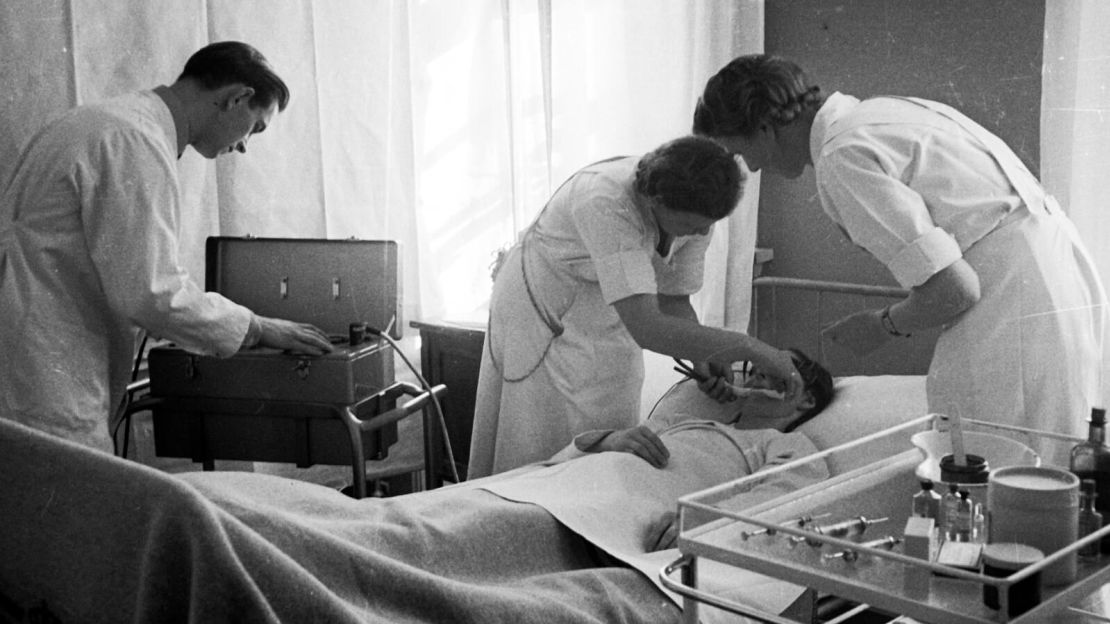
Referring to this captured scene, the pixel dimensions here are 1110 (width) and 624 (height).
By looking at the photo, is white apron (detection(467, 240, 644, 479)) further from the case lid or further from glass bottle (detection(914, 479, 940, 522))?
glass bottle (detection(914, 479, 940, 522))

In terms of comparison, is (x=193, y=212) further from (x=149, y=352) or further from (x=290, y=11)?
(x=290, y=11)

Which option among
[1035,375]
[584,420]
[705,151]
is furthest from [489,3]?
[1035,375]

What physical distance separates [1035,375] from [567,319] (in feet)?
2.36

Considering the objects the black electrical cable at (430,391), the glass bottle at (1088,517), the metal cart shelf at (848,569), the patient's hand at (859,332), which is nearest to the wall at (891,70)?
the patient's hand at (859,332)

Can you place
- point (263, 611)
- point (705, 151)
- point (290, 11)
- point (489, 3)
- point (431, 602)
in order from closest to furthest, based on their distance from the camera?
point (263, 611)
point (431, 602)
point (705, 151)
point (290, 11)
point (489, 3)

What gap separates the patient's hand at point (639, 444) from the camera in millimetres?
1680

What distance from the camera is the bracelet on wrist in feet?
5.06

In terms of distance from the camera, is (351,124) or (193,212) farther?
(351,124)

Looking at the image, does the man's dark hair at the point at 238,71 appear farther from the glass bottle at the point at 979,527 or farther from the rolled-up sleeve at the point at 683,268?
the glass bottle at the point at 979,527

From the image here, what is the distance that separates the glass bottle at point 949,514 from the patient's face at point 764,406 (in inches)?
23.0

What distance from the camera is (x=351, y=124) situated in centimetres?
185

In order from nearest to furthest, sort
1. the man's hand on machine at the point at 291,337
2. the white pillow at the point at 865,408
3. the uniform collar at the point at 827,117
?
the uniform collar at the point at 827,117
the white pillow at the point at 865,408
the man's hand on machine at the point at 291,337

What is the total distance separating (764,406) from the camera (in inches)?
68.8

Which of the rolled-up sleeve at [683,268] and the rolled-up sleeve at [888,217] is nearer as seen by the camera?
the rolled-up sleeve at [888,217]
